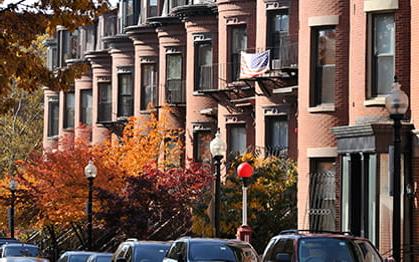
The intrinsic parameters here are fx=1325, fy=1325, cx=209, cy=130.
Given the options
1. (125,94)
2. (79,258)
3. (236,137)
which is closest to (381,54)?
(79,258)

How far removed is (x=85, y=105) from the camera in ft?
238

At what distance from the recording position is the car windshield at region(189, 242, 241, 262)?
26.3 m

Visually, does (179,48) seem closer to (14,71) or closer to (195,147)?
(195,147)

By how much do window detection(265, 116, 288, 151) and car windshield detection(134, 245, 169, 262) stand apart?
17.8 metres

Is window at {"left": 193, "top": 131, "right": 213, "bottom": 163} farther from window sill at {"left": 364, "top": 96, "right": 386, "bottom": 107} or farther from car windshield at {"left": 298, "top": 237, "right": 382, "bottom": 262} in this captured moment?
car windshield at {"left": 298, "top": 237, "right": 382, "bottom": 262}

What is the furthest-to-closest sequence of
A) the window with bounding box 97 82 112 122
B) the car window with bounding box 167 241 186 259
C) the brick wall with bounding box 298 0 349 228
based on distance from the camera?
1. the window with bounding box 97 82 112 122
2. the brick wall with bounding box 298 0 349 228
3. the car window with bounding box 167 241 186 259

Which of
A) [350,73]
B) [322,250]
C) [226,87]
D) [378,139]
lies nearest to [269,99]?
[226,87]

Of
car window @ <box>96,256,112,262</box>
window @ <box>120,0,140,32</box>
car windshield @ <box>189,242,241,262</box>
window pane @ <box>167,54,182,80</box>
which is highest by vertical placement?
window @ <box>120,0,140,32</box>

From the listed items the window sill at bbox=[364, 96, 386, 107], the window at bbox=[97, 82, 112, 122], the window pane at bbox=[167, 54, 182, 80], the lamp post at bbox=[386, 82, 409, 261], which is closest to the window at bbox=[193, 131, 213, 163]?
the window pane at bbox=[167, 54, 182, 80]

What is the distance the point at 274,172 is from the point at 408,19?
37.1 ft

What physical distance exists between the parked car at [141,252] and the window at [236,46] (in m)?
21.8

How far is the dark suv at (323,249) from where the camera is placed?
23.0 meters

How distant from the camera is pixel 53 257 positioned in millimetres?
57125

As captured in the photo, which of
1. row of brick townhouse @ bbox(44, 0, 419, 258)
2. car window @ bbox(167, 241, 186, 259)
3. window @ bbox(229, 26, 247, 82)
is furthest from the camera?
window @ bbox(229, 26, 247, 82)
